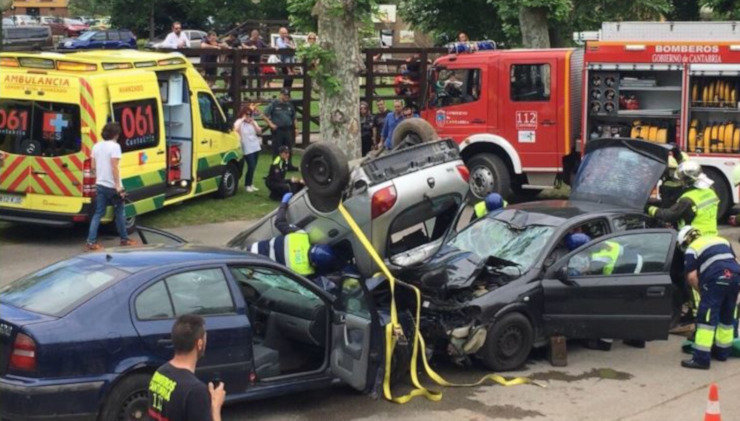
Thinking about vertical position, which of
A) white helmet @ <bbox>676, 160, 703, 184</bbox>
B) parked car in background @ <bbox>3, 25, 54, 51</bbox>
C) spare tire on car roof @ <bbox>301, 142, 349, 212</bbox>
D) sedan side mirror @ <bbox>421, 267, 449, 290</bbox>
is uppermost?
parked car in background @ <bbox>3, 25, 54, 51</bbox>

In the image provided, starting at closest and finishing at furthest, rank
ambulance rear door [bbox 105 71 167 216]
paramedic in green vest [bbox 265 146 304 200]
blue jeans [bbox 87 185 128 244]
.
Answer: blue jeans [bbox 87 185 128 244], ambulance rear door [bbox 105 71 167 216], paramedic in green vest [bbox 265 146 304 200]

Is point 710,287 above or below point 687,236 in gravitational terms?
below

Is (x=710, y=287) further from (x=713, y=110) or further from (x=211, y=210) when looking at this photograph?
(x=211, y=210)

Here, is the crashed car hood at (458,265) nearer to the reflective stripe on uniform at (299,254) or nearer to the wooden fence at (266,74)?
the reflective stripe on uniform at (299,254)

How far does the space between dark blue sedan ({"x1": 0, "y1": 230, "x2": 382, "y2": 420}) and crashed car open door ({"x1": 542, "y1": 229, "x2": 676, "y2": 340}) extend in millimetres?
2177

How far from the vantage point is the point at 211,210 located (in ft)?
55.8

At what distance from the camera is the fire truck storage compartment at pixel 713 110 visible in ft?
52.8

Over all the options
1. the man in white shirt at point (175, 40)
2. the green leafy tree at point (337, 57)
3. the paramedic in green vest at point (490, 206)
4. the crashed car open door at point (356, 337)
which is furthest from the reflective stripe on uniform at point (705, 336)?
the man in white shirt at point (175, 40)

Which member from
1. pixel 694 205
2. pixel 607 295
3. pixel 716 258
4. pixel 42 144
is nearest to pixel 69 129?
pixel 42 144

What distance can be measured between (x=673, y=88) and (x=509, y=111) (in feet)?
8.65

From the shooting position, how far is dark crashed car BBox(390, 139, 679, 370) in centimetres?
916

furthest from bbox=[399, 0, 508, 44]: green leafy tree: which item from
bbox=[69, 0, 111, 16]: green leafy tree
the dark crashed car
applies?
bbox=[69, 0, 111, 16]: green leafy tree

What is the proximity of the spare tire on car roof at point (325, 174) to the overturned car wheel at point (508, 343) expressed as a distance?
5.71 ft

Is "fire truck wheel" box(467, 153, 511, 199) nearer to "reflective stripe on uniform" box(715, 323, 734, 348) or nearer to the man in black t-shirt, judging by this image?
"reflective stripe on uniform" box(715, 323, 734, 348)
